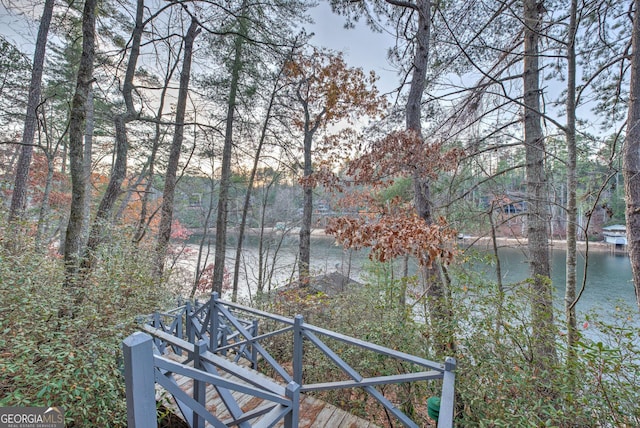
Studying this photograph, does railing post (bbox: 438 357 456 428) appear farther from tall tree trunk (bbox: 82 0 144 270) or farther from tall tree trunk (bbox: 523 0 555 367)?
tall tree trunk (bbox: 82 0 144 270)

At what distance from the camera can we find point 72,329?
1.69 m

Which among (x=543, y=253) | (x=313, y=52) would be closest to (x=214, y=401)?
(x=543, y=253)

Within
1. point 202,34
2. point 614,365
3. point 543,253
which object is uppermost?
point 202,34

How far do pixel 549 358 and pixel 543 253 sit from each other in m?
2.15

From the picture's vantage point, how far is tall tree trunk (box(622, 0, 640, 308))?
7.65 ft

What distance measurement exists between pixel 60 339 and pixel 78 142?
6.47 ft

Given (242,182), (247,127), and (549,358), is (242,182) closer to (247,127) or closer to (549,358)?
(247,127)

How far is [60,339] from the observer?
1.59 metres

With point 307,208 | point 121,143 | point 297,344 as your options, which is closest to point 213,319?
point 297,344

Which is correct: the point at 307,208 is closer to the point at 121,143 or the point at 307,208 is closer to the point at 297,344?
the point at 121,143

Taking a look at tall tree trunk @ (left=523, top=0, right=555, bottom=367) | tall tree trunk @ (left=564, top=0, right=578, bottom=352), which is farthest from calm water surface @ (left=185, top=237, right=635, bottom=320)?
tall tree trunk @ (left=564, top=0, right=578, bottom=352)

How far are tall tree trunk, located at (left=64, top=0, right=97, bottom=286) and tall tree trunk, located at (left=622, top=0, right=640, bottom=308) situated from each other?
5.08 meters

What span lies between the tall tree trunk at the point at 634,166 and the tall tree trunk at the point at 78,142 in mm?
5081

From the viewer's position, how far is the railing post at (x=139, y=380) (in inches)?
32.9
